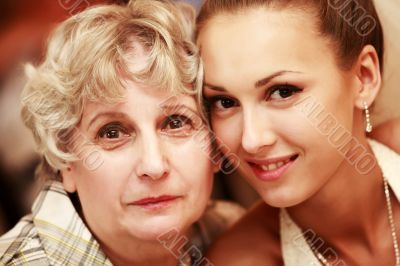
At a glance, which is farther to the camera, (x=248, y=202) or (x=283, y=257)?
(x=248, y=202)

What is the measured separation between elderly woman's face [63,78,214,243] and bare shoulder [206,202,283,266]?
28 cm

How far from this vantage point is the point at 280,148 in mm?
1409

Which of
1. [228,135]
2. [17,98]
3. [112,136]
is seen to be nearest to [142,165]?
[112,136]

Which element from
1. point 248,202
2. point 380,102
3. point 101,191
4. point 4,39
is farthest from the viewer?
point 4,39

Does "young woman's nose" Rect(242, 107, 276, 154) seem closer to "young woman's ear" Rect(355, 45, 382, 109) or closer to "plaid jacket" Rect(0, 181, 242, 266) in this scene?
"young woman's ear" Rect(355, 45, 382, 109)

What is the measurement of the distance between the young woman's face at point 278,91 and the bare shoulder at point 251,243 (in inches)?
11.0

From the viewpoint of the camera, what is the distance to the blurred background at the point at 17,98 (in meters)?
1.89

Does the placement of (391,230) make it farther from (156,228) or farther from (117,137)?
(117,137)

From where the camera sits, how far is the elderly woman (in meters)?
1.36

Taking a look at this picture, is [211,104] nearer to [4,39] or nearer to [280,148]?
[280,148]

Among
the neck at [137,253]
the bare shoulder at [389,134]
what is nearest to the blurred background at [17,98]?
the bare shoulder at [389,134]

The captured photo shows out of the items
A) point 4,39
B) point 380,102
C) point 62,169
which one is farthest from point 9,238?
point 4,39

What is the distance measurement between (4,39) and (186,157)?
2.03 meters

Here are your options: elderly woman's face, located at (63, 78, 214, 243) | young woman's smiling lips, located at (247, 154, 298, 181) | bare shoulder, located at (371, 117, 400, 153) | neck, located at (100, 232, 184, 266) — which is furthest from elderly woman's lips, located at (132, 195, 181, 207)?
bare shoulder, located at (371, 117, 400, 153)
